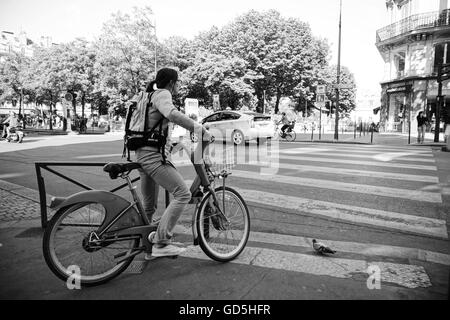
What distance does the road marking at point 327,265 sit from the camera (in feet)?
10.7

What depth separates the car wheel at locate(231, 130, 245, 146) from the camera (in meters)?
17.8

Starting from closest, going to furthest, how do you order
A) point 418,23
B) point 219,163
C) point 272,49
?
point 219,163 < point 418,23 < point 272,49

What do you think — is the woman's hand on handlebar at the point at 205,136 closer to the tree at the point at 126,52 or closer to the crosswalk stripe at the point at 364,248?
the crosswalk stripe at the point at 364,248

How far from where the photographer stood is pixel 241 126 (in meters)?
17.9

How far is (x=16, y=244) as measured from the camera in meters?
4.15

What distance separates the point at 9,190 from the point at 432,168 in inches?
394

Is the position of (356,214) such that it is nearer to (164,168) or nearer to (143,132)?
(164,168)

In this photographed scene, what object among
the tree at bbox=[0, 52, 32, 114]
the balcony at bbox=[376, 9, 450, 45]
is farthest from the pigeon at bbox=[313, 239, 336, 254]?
the tree at bbox=[0, 52, 32, 114]

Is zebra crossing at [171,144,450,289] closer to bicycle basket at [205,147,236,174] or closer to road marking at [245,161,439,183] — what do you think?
road marking at [245,161,439,183]

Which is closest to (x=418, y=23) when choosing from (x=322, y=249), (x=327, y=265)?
(x=322, y=249)

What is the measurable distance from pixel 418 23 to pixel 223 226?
1284 inches

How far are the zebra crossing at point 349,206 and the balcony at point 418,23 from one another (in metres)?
22.4
